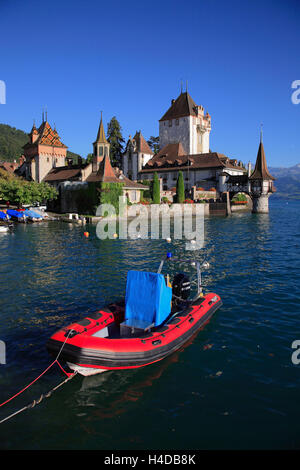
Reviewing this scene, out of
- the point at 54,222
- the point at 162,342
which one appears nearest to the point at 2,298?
the point at 162,342

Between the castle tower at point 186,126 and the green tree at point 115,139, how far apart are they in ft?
36.9

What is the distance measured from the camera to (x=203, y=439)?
7.42m

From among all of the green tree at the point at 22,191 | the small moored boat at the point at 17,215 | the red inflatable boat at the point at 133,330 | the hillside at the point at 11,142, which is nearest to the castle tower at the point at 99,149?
the green tree at the point at 22,191

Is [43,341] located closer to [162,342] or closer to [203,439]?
[162,342]

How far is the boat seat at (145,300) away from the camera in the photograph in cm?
1116

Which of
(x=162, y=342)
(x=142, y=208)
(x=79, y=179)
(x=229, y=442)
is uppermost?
(x=79, y=179)

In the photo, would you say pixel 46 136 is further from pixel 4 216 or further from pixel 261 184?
pixel 261 184

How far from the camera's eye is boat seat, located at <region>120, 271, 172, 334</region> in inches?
440

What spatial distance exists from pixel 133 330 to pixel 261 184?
62.0 m

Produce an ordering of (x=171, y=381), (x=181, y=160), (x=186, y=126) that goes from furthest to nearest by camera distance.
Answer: (x=186, y=126) → (x=181, y=160) → (x=171, y=381)

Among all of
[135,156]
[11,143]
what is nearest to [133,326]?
[135,156]

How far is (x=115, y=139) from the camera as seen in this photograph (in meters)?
87.9

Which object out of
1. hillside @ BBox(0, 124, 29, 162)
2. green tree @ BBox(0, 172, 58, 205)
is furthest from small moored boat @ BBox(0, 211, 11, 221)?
hillside @ BBox(0, 124, 29, 162)

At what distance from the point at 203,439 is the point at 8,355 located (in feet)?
22.2
